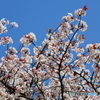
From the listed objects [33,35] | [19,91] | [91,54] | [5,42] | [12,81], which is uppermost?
[5,42]

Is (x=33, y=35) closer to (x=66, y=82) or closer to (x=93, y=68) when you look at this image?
(x=93, y=68)

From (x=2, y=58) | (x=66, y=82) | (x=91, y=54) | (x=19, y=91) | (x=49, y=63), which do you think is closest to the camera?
(x=19, y=91)

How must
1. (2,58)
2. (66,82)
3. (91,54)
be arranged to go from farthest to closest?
1. (66,82)
2. (2,58)
3. (91,54)

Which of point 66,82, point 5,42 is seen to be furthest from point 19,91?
point 66,82

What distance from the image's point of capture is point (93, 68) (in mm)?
8375

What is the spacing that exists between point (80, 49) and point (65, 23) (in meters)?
1.44

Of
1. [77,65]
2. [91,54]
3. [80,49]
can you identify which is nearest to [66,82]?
[77,65]

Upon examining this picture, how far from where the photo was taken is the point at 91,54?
7.90m

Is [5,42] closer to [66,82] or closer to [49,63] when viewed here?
[49,63]

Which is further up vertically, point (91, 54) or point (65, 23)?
point (65, 23)

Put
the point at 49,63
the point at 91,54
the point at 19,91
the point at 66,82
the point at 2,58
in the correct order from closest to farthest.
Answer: the point at 19,91
the point at 91,54
the point at 2,58
the point at 49,63
the point at 66,82

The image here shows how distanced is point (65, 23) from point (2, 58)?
8.46 ft

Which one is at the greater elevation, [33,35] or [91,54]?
[33,35]

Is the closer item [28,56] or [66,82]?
[28,56]
